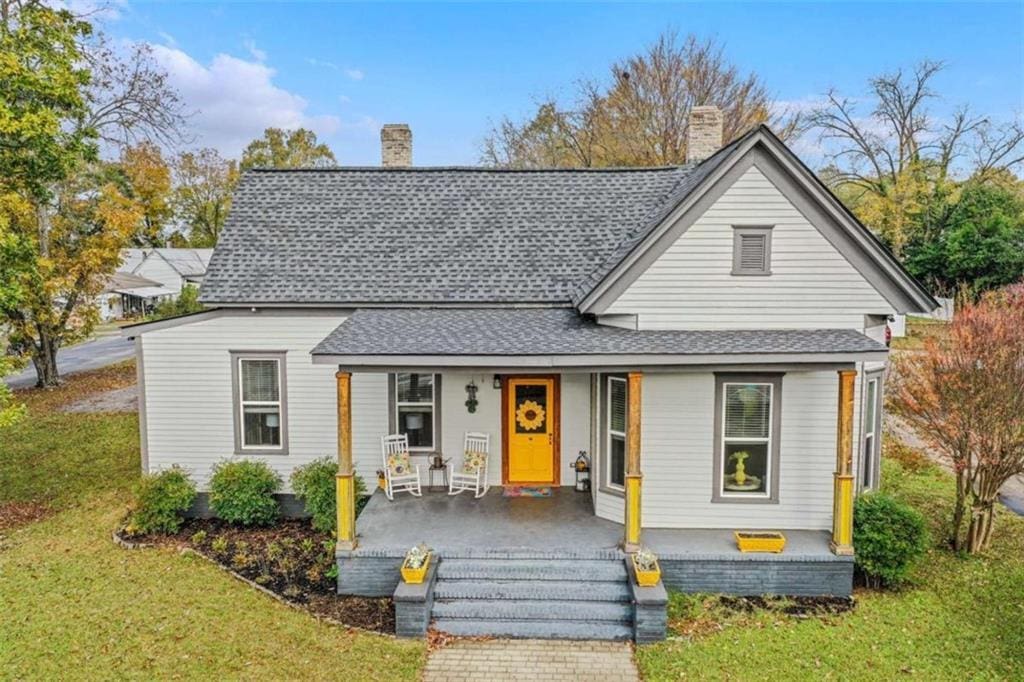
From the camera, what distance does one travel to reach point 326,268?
483 inches

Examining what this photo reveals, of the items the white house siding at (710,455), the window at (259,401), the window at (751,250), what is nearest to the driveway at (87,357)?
the window at (259,401)

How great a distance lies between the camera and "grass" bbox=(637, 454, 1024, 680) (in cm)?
726

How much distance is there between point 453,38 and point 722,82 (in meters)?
17.4

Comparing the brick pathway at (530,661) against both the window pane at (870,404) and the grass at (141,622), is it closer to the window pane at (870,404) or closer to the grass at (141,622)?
the grass at (141,622)

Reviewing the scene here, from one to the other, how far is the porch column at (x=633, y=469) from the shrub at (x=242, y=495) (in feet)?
21.4

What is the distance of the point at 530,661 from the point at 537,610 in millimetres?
806

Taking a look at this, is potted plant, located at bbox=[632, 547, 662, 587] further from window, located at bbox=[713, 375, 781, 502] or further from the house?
window, located at bbox=[713, 375, 781, 502]

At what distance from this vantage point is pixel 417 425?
12.0m

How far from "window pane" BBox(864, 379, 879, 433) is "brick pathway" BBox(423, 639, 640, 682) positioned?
19.4 ft

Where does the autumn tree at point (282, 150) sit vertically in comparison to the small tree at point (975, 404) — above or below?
above

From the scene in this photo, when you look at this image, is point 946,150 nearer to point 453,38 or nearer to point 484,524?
point 453,38

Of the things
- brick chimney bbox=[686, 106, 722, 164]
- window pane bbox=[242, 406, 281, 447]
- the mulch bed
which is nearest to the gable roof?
brick chimney bbox=[686, 106, 722, 164]

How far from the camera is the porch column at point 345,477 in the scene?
9.13 meters

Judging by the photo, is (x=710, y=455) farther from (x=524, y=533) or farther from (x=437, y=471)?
(x=437, y=471)
